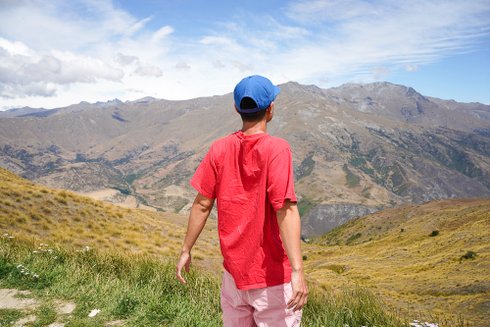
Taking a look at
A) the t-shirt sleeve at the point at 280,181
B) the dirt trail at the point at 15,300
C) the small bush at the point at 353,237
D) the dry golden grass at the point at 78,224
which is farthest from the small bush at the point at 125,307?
the small bush at the point at 353,237

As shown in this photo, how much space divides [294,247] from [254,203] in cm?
56

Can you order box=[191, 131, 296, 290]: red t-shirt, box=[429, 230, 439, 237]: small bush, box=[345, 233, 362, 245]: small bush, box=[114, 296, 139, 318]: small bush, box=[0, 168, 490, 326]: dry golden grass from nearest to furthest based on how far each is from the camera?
box=[191, 131, 296, 290]: red t-shirt
box=[114, 296, 139, 318]: small bush
box=[0, 168, 490, 326]: dry golden grass
box=[429, 230, 439, 237]: small bush
box=[345, 233, 362, 245]: small bush

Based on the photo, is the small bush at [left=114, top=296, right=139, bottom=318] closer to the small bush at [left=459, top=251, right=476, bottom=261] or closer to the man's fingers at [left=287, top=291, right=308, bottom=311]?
the man's fingers at [left=287, top=291, right=308, bottom=311]

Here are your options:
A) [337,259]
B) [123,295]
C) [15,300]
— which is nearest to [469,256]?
[337,259]

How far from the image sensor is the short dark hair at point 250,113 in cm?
352

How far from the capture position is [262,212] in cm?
347

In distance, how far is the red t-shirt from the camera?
11.0ft

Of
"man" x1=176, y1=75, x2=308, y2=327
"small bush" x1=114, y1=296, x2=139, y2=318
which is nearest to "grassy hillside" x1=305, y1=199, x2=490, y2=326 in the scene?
"man" x1=176, y1=75, x2=308, y2=327

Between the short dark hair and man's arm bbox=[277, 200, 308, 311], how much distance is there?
88cm

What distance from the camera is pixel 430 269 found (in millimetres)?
47688

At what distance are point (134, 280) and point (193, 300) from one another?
1716 mm

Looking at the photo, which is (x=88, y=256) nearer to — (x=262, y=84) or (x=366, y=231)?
(x=262, y=84)

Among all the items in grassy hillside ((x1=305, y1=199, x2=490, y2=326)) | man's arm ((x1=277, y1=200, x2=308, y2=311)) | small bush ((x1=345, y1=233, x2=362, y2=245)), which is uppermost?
man's arm ((x1=277, y1=200, x2=308, y2=311))

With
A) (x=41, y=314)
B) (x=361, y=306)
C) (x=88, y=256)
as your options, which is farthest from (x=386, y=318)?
(x=88, y=256)
